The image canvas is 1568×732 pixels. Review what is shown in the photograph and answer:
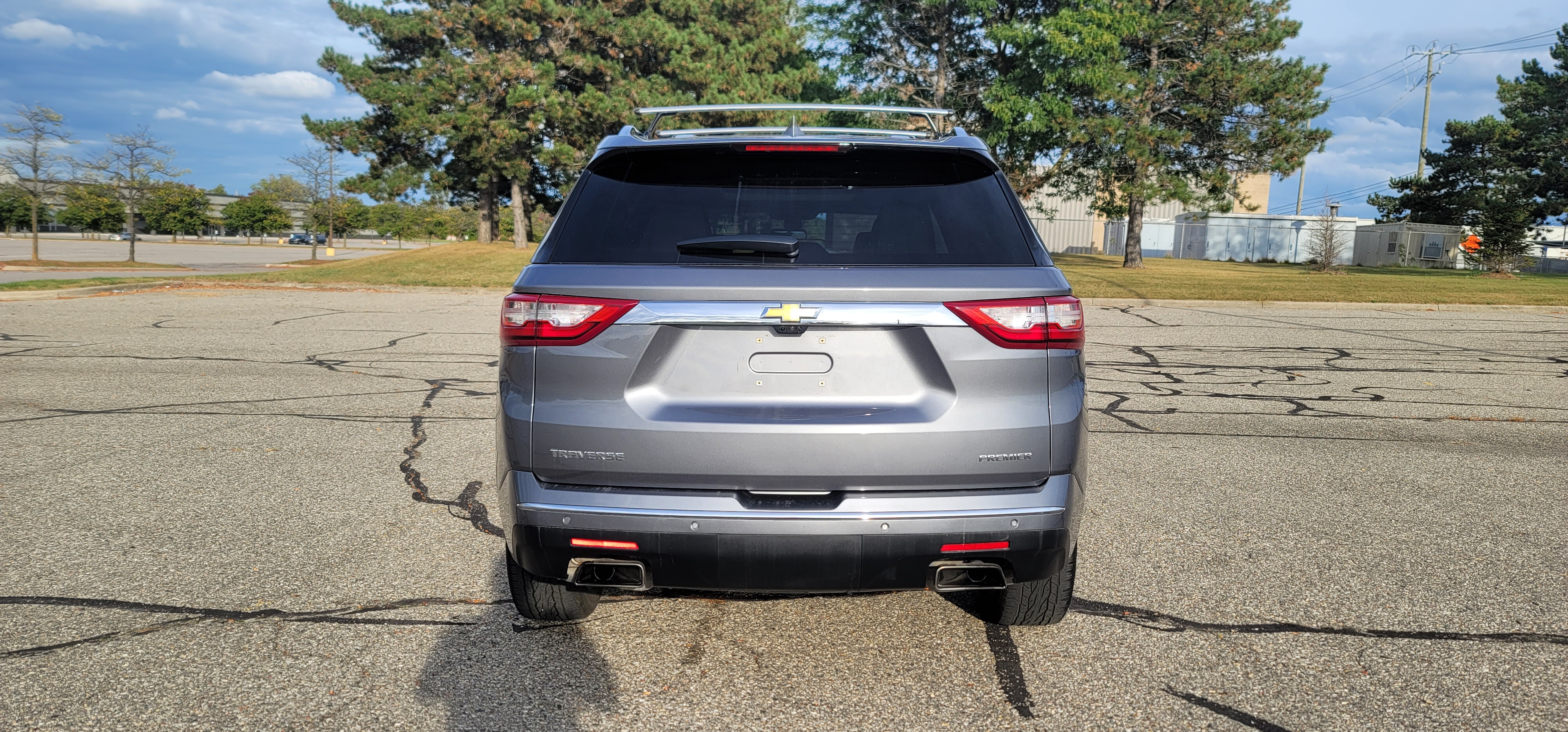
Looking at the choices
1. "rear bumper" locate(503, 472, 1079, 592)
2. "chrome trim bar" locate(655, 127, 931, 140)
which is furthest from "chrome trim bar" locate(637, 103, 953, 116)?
"rear bumper" locate(503, 472, 1079, 592)

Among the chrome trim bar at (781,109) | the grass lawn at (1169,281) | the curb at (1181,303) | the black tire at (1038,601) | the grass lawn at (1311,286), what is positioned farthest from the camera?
the grass lawn at (1169,281)

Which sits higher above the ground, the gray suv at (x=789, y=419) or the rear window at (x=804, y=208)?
the rear window at (x=804, y=208)

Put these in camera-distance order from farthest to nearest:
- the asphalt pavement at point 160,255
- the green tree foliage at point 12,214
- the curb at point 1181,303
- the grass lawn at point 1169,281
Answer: the green tree foliage at point 12,214
the asphalt pavement at point 160,255
the grass lawn at point 1169,281
the curb at point 1181,303

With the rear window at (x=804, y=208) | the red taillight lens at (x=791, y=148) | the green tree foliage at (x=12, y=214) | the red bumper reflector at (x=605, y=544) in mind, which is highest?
the green tree foliage at (x=12, y=214)

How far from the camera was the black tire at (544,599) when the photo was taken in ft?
11.1

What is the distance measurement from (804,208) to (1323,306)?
19.3m

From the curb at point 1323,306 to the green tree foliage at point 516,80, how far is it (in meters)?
22.1

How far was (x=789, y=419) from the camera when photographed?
2.72 metres

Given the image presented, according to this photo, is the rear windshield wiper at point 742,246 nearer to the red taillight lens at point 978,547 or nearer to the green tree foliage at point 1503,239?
the red taillight lens at point 978,547

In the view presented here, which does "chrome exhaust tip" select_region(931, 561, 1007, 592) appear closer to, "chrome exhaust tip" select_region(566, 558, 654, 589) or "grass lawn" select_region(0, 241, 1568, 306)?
"chrome exhaust tip" select_region(566, 558, 654, 589)

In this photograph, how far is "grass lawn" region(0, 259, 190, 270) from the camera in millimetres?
33531

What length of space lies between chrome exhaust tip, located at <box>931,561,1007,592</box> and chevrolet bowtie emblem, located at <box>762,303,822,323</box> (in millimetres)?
796

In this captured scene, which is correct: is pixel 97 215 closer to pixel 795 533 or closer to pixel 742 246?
pixel 742 246

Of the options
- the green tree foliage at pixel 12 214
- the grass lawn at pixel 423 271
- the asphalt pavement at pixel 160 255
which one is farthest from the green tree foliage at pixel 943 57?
the green tree foliage at pixel 12 214
